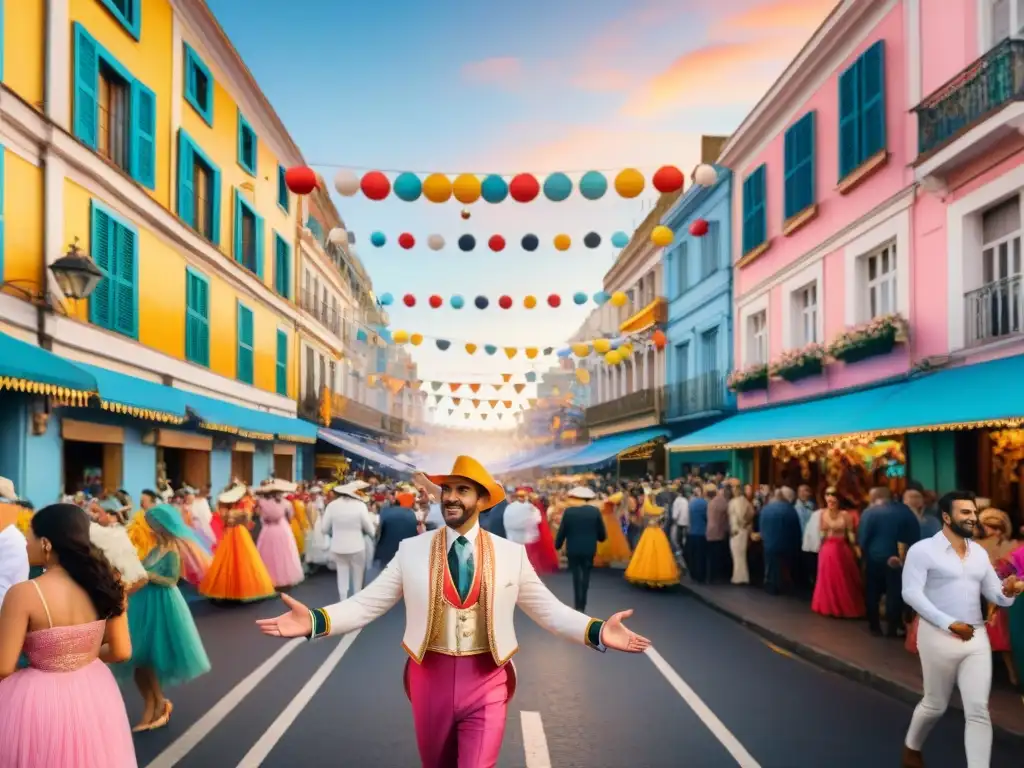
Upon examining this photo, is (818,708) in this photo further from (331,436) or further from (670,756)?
(331,436)

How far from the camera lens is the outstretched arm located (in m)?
4.44

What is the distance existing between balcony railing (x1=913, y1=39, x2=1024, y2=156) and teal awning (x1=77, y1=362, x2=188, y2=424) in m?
11.9

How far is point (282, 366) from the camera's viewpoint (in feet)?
97.2

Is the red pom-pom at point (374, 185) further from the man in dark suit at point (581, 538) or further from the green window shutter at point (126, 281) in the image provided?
the green window shutter at point (126, 281)

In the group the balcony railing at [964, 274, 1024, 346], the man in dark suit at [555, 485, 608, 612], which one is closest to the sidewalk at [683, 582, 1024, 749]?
the man in dark suit at [555, 485, 608, 612]

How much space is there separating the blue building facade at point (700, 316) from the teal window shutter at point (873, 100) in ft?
29.2

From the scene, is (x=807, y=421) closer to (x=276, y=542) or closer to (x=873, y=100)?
(x=873, y=100)

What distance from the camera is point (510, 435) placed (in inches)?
4724

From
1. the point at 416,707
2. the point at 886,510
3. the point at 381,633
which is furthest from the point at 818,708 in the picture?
the point at 381,633

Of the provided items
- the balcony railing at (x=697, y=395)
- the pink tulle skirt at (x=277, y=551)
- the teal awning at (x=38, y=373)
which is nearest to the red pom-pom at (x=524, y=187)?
the teal awning at (x=38, y=373)

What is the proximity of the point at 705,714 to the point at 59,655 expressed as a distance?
4.81 m

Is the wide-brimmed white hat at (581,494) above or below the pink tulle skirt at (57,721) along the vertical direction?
above

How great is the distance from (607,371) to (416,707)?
134ft

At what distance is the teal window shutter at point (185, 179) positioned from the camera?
19938 millimetres
